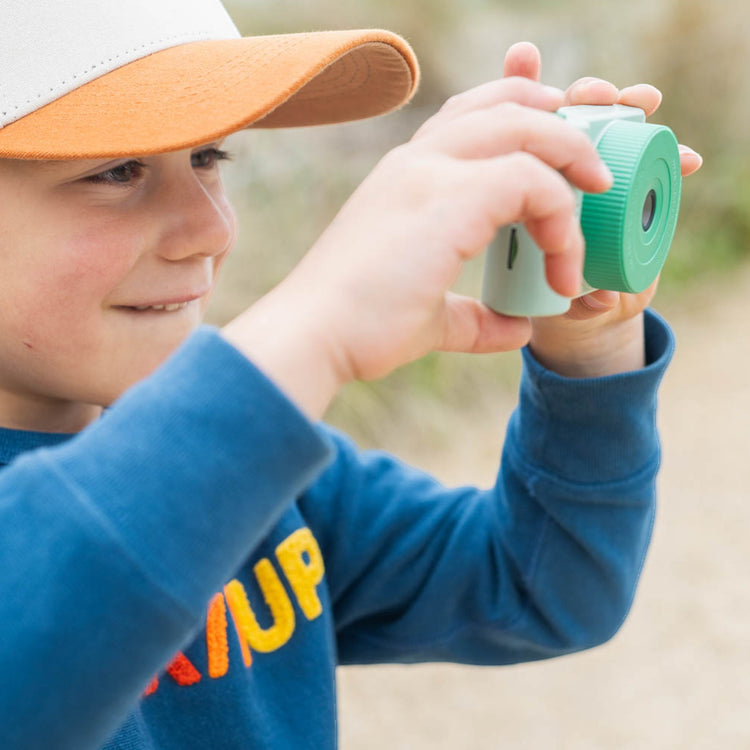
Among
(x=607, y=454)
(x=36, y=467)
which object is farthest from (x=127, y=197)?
(x=607, y=454)

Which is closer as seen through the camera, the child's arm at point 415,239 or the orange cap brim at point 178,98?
the child's arm at point 415,239

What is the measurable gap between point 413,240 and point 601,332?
0.47 meters

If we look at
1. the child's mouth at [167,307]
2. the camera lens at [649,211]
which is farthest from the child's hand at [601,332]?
the child's mouth at [167,307]

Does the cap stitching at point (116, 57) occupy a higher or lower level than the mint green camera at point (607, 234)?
higher

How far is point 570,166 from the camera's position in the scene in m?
0.75

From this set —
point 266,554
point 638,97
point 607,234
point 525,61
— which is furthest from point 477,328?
point 266,554

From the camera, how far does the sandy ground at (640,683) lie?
2.39 meters

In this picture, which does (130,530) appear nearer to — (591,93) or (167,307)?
(167,307)

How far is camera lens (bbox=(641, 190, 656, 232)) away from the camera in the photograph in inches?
34.3

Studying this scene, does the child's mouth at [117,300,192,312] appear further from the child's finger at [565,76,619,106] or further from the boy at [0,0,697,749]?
the child's finger at [565,76,619,106]

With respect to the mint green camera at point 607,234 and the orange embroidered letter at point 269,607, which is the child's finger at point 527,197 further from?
the orange embroidered letter at point 269,607

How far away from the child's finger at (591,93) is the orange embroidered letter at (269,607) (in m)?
0.59

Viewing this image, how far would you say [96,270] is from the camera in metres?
0.96

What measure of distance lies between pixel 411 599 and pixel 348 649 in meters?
0.13
